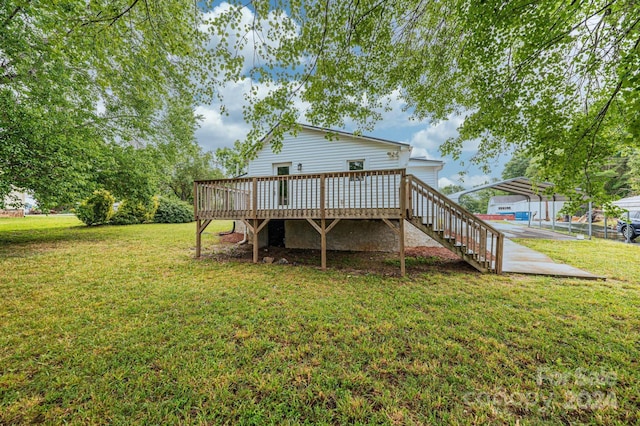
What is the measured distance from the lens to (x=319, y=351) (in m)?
2.67

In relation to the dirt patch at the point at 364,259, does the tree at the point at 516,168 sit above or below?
above

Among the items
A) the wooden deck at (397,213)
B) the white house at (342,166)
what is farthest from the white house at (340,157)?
the wooden deck at (397,213)

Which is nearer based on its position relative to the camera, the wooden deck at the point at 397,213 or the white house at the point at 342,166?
the wooden deck at the point at 397,213

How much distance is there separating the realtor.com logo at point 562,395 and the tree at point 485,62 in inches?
106

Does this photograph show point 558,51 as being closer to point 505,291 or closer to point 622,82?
point 622,82

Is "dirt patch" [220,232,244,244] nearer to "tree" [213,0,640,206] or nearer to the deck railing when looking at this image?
the deck railing

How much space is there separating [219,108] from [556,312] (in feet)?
23.5

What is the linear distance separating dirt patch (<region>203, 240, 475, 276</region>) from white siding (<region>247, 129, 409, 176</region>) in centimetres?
324

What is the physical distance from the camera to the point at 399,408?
1.92 meters

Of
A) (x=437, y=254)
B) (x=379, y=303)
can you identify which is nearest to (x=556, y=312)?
(x=379, y=303)

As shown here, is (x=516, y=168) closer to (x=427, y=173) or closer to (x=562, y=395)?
(x=427, y=173)

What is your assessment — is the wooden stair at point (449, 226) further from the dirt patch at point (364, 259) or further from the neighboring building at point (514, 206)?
the neighboring building at point (514, 206)

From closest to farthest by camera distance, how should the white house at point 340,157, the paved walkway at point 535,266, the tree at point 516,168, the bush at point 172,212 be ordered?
the paved walkway at point 535,266 < the white house at point 340,157 < the bush at point 172,212 < the tree at point 516,168

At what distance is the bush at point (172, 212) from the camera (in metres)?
19.5
